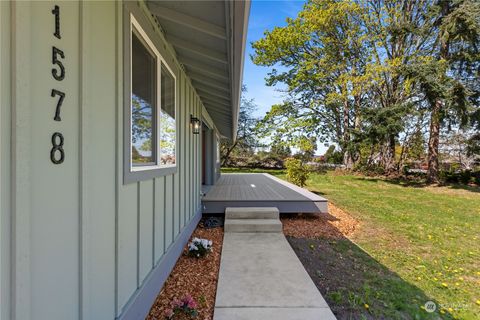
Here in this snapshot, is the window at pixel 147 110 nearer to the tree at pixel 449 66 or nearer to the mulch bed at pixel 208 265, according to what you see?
the mulch bed at pixel 208 265

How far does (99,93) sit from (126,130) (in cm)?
42

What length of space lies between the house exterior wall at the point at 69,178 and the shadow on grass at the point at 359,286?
2.09m

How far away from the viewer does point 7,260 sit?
1.00 m

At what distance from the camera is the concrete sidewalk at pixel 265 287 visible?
8.09 feet

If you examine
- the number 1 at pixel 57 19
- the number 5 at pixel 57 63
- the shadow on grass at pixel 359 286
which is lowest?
the shadow on grass at pixel 359 286

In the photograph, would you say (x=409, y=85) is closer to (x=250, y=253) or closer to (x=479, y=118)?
(x=479, y=118)

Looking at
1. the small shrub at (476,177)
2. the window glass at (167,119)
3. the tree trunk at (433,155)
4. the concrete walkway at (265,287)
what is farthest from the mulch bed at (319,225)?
the small shrub at (476,177)

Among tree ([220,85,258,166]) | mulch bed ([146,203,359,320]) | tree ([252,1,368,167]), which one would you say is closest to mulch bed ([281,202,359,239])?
mulch bed ([146,203,359,320])

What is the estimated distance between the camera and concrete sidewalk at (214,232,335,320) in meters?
2.46

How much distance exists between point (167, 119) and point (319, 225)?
4.30 m

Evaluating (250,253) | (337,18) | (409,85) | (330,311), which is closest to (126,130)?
(330,311)

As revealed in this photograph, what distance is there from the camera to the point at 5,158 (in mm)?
989

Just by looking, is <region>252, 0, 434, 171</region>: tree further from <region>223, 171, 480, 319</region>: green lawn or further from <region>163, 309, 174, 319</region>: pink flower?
<region>163, 309, 174, 319</region>: pink flower

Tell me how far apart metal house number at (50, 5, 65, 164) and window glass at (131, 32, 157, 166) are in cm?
95
